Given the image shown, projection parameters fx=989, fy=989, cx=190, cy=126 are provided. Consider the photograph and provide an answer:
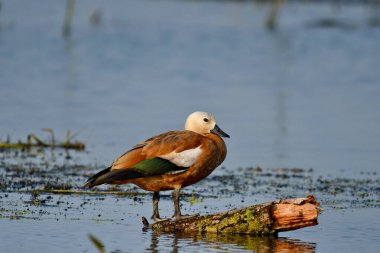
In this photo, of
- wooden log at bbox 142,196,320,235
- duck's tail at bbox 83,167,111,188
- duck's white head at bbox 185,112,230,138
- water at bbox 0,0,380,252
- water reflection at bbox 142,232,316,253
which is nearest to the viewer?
water reflection at bbox 142,232,316,253

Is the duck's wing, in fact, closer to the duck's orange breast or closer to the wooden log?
the duck's orange breast

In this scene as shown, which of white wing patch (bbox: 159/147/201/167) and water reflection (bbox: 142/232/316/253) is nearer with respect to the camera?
water reflection (bbox: 142/232/316/253)

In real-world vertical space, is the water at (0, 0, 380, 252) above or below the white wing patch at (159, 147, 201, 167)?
above

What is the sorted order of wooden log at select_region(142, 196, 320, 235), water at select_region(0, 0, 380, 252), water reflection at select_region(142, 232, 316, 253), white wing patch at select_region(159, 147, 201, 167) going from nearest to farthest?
water reflection at select_region(142, 232, 316, 253)
wooden log at select_region(142, 196, 320, 235)
white wing patch at select_region(159, 147, 201, 167)
water at select_region(0, 0, 380, 252)

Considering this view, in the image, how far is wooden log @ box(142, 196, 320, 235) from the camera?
8555 mm

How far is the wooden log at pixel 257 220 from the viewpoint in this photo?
855 centimetres

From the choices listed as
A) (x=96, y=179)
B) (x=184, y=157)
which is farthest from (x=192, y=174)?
(x=96, y=179)

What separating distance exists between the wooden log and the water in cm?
16

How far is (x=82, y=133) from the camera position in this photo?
14.9 meters

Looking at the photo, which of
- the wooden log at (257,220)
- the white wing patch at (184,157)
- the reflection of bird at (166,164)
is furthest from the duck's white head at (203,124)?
the wooden log at (257,220)

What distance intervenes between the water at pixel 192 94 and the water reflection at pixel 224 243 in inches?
1.0

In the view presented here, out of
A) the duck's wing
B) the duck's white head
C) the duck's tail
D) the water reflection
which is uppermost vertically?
the duck's white head

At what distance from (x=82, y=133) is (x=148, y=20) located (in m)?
19.4

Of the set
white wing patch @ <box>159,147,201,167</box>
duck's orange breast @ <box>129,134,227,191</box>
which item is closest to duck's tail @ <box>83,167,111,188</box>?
duck's orange breast @ <box>129,134,227,191</box>
